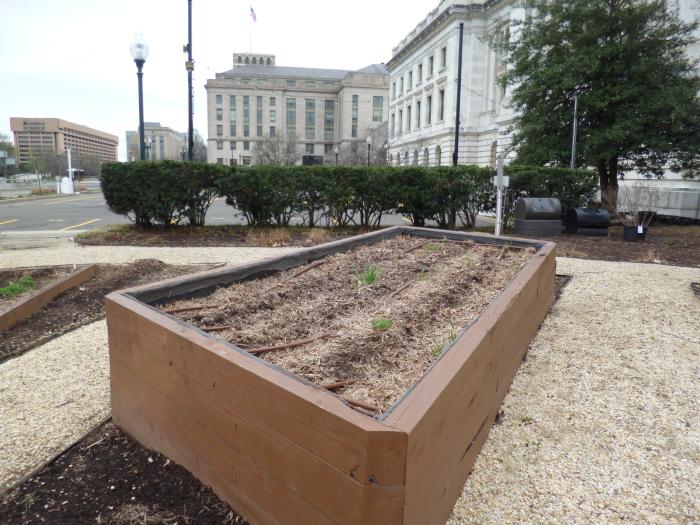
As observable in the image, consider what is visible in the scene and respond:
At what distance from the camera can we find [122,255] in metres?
8.43

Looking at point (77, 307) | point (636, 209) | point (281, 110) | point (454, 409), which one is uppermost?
point (281, 110)

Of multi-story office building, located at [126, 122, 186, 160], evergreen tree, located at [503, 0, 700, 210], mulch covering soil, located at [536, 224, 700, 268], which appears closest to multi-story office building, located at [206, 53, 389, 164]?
multi-story office building, located at [126, 122, 186, 160]

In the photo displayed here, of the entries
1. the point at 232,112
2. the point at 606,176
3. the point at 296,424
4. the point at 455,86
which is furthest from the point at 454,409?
the point at 232,112

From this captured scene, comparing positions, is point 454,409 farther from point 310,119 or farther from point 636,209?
point 310,119

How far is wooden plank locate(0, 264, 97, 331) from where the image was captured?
4422 mm

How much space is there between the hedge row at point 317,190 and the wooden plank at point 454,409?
9073 mm

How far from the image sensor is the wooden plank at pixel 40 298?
442 centimetres

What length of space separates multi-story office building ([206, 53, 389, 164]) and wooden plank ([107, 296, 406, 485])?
9817cm

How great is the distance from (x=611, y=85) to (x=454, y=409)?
16.9m

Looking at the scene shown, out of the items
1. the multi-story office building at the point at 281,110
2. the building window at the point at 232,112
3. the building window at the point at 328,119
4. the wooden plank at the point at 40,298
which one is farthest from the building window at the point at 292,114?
the wooden plank at the point at 40,298

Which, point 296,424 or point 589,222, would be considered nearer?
point 296,424

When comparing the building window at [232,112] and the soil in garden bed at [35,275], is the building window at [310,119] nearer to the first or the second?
the building window at [232,112]

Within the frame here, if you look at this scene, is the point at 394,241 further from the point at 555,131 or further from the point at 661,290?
the point at 555,131

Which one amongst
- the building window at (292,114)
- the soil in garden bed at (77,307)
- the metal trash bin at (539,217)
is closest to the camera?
the soil in garden bed at (77,307)
